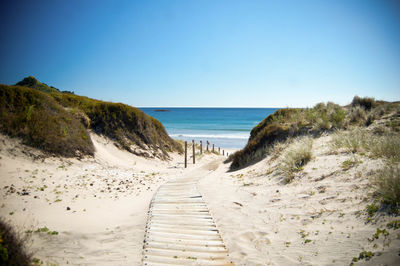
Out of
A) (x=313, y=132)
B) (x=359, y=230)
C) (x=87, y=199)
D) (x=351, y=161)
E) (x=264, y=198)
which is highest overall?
(x=313, y=132)

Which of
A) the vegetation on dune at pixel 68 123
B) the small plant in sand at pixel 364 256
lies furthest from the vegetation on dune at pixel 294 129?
the vegetation on dune at pixel 68 123

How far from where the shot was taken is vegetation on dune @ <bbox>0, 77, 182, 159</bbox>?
10.6m

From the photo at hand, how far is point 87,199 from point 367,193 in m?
8.66

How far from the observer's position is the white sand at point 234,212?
3.75m

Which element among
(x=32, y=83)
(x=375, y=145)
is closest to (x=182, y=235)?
(x=375, y=145)

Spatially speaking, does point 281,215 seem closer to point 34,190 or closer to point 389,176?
point 389,176

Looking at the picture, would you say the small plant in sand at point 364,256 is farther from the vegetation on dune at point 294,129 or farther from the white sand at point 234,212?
the vegetation on dune at point 294,129

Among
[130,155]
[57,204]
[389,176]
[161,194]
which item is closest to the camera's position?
[389,176]

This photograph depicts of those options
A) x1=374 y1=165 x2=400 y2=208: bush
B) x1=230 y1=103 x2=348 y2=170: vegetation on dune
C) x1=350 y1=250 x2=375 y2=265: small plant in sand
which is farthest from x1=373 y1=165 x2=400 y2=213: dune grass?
x1=230 y1=103 x2=348 y2=170: vegetation on dune

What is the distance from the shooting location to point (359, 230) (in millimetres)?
3639

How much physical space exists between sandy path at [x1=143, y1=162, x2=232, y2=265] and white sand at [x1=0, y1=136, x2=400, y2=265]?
26 centimetres

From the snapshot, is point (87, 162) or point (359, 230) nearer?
point (359, 230)

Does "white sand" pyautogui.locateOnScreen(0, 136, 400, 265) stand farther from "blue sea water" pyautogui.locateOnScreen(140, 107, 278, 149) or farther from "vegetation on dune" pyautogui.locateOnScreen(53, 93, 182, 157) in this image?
"blue sea water" pyautogui.locateOnScreen(140, 107, 278, 149)

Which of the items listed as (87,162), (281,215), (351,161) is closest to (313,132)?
(351,161)
